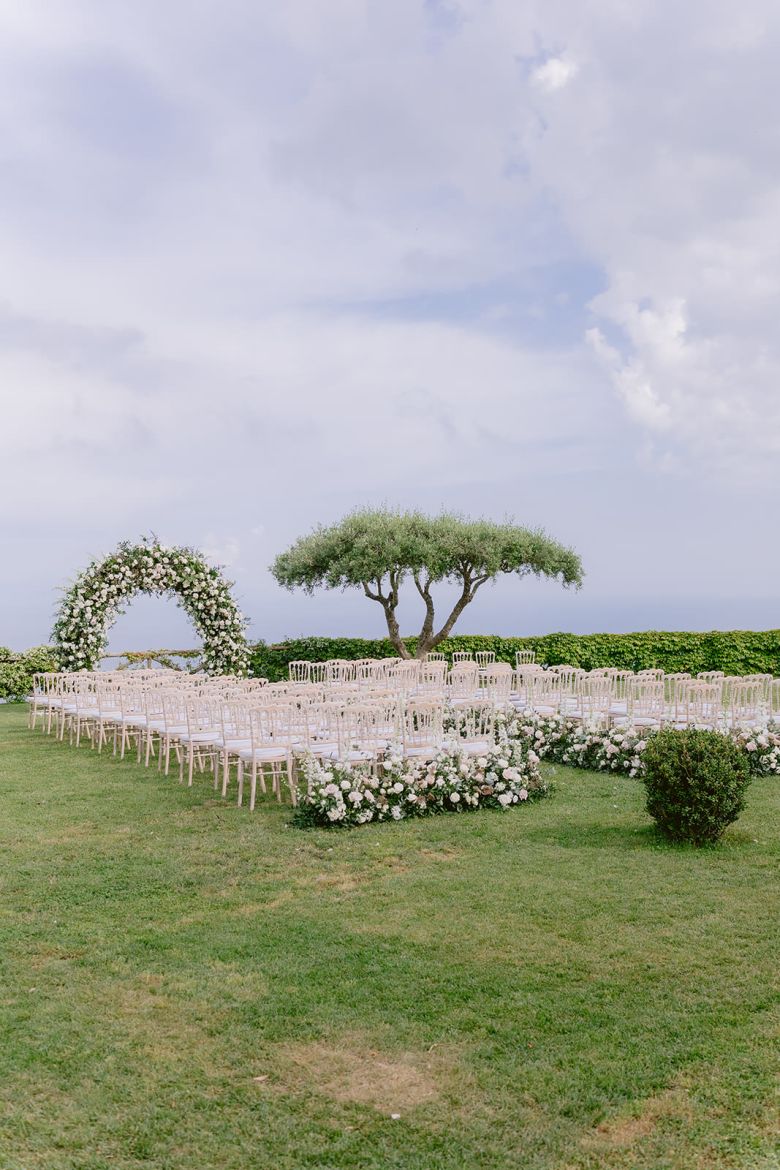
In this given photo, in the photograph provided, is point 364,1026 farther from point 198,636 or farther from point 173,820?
point 198,636

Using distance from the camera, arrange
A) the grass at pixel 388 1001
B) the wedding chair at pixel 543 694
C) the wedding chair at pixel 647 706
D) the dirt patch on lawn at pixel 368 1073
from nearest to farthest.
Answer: the grass at pixel 388 1001
the dirt patch on lawn at pixel 368 1073
the wedding chair at pixel 647 706
the wedding chair at pixel 543 694

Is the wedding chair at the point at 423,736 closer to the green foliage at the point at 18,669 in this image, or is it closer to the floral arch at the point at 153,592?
the floral arch at the point at 153,592

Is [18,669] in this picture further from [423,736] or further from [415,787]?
[415,787]

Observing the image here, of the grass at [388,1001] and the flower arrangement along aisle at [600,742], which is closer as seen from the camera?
the grass at [388,1001]

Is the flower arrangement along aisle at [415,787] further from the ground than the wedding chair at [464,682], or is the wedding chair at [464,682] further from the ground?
the wedding chair at [464,682]

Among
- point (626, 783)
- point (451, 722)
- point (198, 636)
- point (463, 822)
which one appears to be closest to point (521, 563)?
point (198, 636)

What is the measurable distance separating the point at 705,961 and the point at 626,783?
17.4ft

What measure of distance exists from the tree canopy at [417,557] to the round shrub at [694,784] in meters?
15.8

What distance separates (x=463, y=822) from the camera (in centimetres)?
838

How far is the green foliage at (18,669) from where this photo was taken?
68.8ft

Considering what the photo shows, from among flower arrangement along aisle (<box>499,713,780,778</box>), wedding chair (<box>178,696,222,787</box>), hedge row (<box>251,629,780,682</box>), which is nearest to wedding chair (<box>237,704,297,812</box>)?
wedding chair (<box>178,696,222,787</box>)

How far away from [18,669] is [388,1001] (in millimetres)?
18545

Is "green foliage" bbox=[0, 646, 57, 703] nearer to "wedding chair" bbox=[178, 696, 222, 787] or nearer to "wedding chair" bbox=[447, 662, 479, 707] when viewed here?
"wedding chair" bbox=[447, 662, 479, 707]

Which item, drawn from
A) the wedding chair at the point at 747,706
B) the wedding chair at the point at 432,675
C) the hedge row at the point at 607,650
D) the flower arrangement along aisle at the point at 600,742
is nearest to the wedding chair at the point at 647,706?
the flower arrangement along aisle at the point at 600,742
